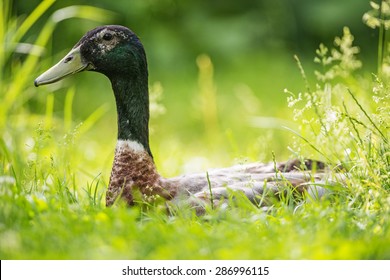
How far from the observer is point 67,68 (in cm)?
404

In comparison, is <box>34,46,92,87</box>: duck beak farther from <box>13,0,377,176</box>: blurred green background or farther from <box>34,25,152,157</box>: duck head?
<box>13,0,377,176</box>: blurred green background

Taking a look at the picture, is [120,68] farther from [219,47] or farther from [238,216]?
[219,47]

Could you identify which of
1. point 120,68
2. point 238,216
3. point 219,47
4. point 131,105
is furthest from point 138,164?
→ point 219,47

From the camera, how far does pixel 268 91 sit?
305 inches

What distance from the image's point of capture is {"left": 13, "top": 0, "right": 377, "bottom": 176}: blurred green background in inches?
288

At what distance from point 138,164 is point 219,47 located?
4.51 m

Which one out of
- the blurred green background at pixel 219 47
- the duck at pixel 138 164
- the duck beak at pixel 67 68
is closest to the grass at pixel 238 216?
the duck at pixel 138 164

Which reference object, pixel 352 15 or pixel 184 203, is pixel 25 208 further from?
pixel 352 15

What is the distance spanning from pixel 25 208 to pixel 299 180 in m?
1.20

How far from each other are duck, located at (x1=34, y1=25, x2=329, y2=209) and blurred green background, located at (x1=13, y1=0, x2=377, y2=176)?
2.87 m

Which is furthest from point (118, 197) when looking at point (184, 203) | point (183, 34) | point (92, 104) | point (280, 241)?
point (183, 34)

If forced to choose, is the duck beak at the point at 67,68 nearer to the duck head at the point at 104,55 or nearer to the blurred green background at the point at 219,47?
the duck head at the point at 104,55

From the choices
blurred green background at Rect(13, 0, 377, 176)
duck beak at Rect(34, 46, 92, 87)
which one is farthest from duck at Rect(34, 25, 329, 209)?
blurred green background at Rect(13, 0, 377, 176)

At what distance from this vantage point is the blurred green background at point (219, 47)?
24.0 ft
